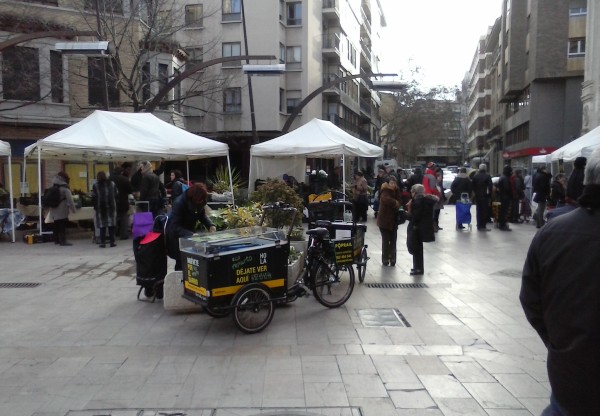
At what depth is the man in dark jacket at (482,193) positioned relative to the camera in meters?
16.2

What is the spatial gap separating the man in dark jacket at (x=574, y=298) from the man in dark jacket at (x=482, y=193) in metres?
14.2

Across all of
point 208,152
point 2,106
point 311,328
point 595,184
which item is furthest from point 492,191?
point 2,106

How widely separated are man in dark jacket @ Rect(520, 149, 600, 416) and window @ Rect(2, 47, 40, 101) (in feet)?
75.7

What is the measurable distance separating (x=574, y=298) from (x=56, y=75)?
977 inches

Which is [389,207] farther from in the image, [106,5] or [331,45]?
[331,45]

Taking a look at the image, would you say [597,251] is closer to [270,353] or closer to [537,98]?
[270,353]

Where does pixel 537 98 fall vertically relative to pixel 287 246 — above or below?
above

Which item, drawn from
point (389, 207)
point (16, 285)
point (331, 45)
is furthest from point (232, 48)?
point (16, 285)

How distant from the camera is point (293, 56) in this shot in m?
37.3

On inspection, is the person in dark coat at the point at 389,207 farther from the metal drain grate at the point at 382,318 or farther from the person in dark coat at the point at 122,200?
the person in dark coat at the point at 122,200

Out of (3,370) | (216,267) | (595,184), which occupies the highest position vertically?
(595,184)

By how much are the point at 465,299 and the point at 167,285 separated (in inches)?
157

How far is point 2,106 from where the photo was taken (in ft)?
75.2

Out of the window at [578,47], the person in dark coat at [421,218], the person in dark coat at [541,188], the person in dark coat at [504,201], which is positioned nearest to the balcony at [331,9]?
the window at [578,47]
